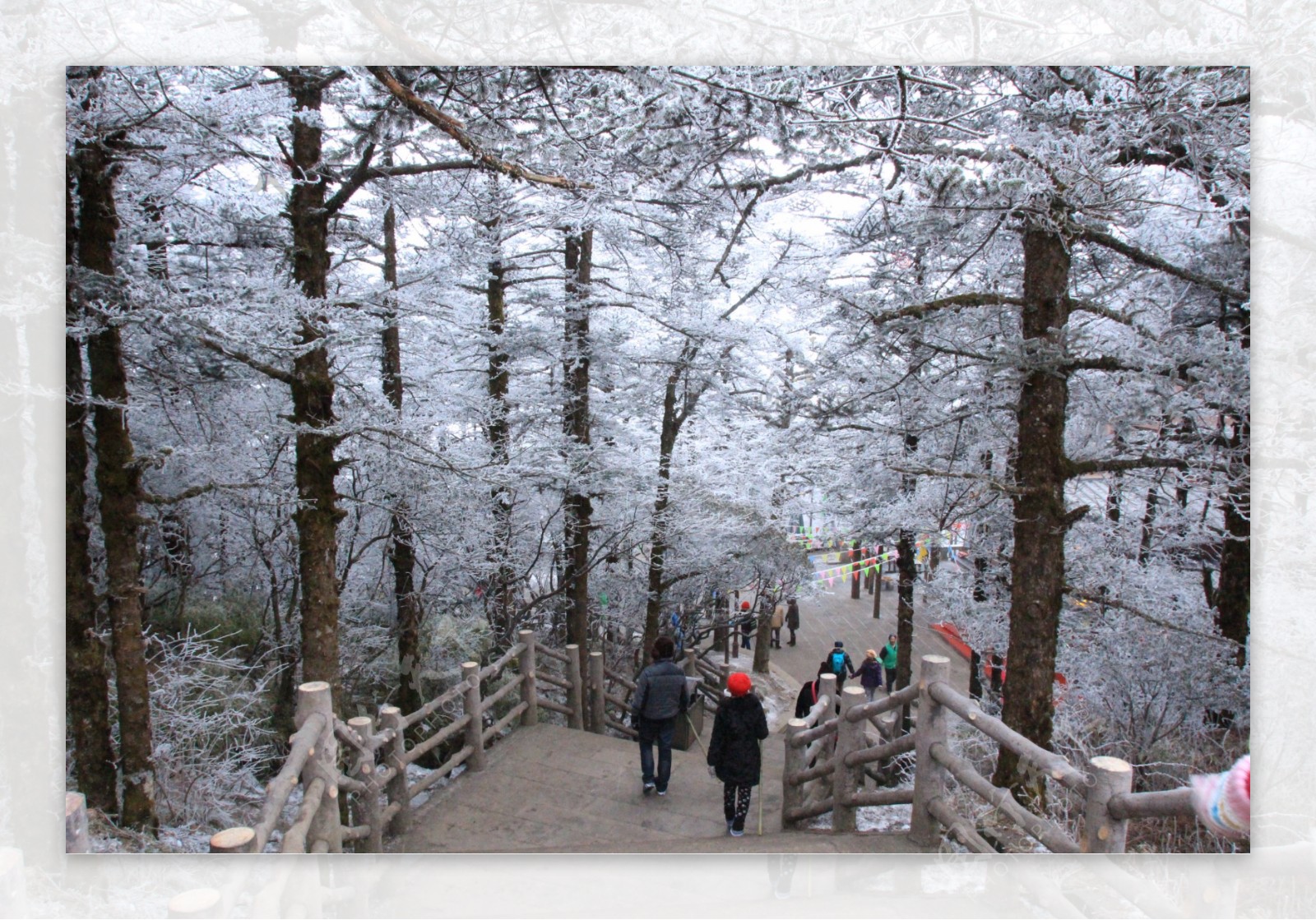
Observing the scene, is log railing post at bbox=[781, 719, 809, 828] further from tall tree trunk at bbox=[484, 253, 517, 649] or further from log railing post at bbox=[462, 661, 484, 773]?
tall tree trunk at bbox=[484, 253, 517, 649]

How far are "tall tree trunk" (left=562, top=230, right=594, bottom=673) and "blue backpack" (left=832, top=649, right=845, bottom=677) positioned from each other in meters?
2.06

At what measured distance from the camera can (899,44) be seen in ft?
10.1

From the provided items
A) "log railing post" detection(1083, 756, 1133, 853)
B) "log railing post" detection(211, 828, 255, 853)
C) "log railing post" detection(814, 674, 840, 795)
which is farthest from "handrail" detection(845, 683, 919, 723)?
"log railing post" detection(211, 828, 255, 853)

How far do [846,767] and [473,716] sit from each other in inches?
78.3

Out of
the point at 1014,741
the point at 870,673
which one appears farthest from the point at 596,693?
the point at 1014,741

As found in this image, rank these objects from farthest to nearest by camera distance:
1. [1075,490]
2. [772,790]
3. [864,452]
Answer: [864,452] < [772,790] < [1075,490]

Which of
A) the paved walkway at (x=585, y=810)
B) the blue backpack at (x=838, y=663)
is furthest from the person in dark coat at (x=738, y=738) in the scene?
the blue backpack at (x=838, y=663)

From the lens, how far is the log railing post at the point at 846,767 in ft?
11.4

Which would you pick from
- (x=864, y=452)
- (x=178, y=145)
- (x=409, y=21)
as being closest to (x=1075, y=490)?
(x=864, y=452)

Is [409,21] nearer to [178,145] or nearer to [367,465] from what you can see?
[178,145]

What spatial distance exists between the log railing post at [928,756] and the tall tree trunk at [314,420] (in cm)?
283

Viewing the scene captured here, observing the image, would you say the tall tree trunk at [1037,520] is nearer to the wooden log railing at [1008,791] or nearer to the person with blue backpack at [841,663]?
the wooden log railing at [1008,791]

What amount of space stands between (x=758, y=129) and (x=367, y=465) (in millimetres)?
3092

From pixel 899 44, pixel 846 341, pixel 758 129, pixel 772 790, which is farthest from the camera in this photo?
pixel 772 790
